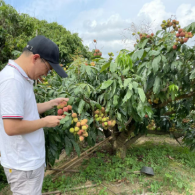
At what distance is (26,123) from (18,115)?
80 millimetres

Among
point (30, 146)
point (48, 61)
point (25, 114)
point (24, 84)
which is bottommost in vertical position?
point (30, 146)

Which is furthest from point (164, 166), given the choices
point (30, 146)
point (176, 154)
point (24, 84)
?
point (24, 84)

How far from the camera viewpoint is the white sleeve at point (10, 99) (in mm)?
1066

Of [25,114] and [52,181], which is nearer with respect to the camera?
[25,114]

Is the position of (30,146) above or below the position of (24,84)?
below

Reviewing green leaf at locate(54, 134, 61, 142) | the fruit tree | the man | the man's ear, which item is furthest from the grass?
the man's ear

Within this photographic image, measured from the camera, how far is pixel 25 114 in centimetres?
123

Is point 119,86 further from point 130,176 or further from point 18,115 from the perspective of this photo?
point 130,176

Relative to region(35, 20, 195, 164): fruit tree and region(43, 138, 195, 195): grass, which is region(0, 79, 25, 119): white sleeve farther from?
region(43, 138, 195, 195): grass

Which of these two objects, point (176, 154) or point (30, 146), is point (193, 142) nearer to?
point (176, 154)

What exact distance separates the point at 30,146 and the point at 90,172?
184 cm

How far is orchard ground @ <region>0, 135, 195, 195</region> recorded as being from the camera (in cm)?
249

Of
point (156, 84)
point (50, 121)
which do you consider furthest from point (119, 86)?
point (50, 121)

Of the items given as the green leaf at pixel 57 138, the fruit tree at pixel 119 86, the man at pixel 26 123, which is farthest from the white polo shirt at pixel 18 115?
the green leaf at pixel 57 138
